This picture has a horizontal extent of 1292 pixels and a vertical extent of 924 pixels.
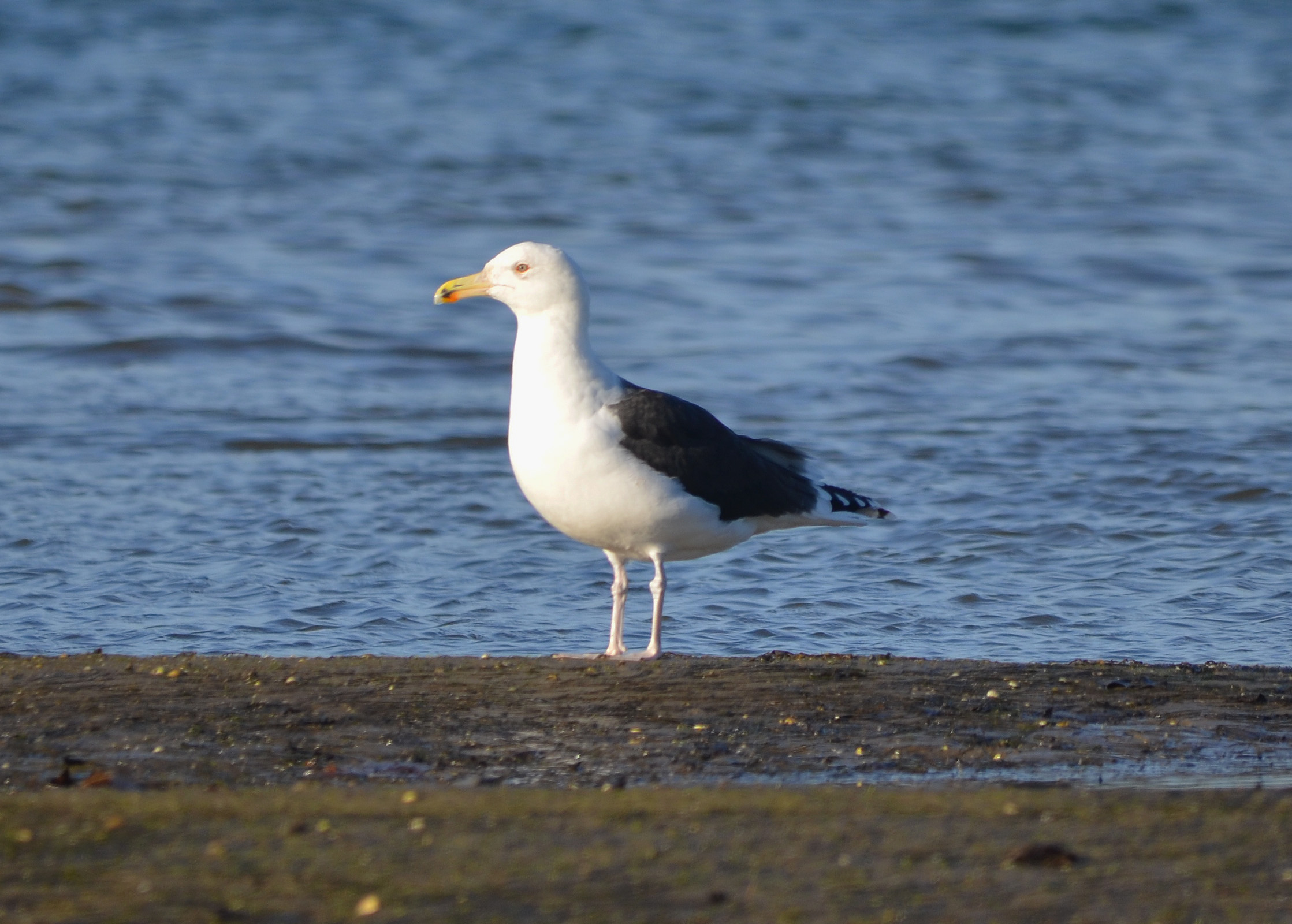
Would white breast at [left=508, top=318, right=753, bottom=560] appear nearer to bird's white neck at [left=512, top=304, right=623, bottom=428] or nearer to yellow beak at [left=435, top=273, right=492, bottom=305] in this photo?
bird's white neck at [left=512, top=304, right=623, bottom=428]

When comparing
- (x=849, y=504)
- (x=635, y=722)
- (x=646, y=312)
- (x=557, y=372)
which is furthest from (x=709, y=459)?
(x=646, y=312)

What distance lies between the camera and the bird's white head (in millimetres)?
6008

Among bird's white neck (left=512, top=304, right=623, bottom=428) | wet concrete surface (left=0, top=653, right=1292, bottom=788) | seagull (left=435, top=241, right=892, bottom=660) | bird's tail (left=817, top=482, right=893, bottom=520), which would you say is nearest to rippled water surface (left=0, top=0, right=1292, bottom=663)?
bird's tail (left=817, top=482, right=893, bottom=520)

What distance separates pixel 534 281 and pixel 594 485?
86 cm

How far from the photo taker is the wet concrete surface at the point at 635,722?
14.6 ft

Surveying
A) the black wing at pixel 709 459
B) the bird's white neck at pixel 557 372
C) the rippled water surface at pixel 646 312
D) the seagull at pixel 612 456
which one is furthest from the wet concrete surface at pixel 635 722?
the bird's white neck at pixel 557 372

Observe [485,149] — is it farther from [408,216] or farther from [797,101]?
[797,101]

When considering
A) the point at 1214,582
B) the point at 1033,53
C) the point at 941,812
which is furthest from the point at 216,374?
the point at 1033,53

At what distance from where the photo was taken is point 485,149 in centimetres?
1980

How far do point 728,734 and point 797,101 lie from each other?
18.8m

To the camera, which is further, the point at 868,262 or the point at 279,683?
the point at 868,262

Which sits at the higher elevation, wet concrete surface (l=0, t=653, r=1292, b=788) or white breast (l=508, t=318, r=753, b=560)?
white breast (l=508, t=318, r=753, b=560)

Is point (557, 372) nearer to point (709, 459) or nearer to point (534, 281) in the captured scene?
point (534, 281)

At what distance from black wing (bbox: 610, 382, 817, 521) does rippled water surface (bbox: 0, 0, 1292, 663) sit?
60 centimetres
